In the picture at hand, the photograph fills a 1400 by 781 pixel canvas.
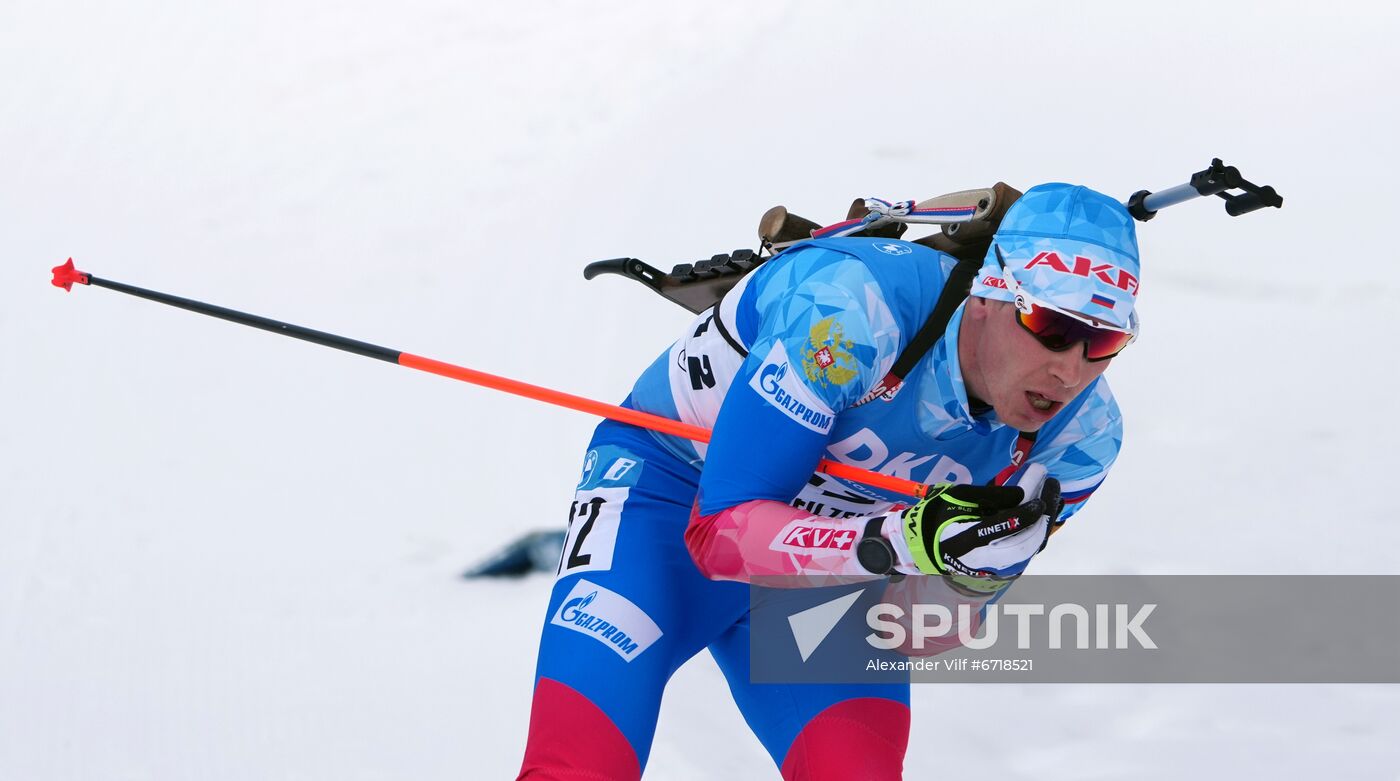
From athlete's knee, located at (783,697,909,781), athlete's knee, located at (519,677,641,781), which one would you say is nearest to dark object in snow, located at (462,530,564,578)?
athlete's knee, located at (783,697,909,781)

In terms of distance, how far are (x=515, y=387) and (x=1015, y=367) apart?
3.20ft

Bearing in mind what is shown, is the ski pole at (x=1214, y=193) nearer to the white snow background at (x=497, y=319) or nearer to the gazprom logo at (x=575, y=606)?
the gazprom logo at (x=575, y=606)

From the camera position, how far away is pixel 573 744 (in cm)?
234

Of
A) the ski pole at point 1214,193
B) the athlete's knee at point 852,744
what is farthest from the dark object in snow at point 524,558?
the ski pole at point 1214,193

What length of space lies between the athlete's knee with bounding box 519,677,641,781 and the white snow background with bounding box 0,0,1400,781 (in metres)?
0.99

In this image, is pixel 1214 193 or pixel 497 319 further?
pixel 497 319

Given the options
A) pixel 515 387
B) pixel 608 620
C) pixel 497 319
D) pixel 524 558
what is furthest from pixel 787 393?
pixel 497 319

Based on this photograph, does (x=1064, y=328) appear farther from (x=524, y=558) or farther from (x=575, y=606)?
(x=524, y=558)

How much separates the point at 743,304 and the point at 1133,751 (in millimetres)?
1576

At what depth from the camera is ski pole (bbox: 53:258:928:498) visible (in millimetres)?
2576

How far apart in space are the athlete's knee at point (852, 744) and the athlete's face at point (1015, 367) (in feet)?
1.87

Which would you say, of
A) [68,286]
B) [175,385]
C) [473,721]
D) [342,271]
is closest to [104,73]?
[342,271]

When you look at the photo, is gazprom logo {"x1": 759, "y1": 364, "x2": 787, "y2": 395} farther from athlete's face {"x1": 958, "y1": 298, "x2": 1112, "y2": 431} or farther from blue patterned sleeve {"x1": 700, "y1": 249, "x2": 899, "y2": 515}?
athlete's face {"x1": 958, "y1": 298, "x2": 1112, "y2": 431}

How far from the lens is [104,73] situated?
5.90 meters
